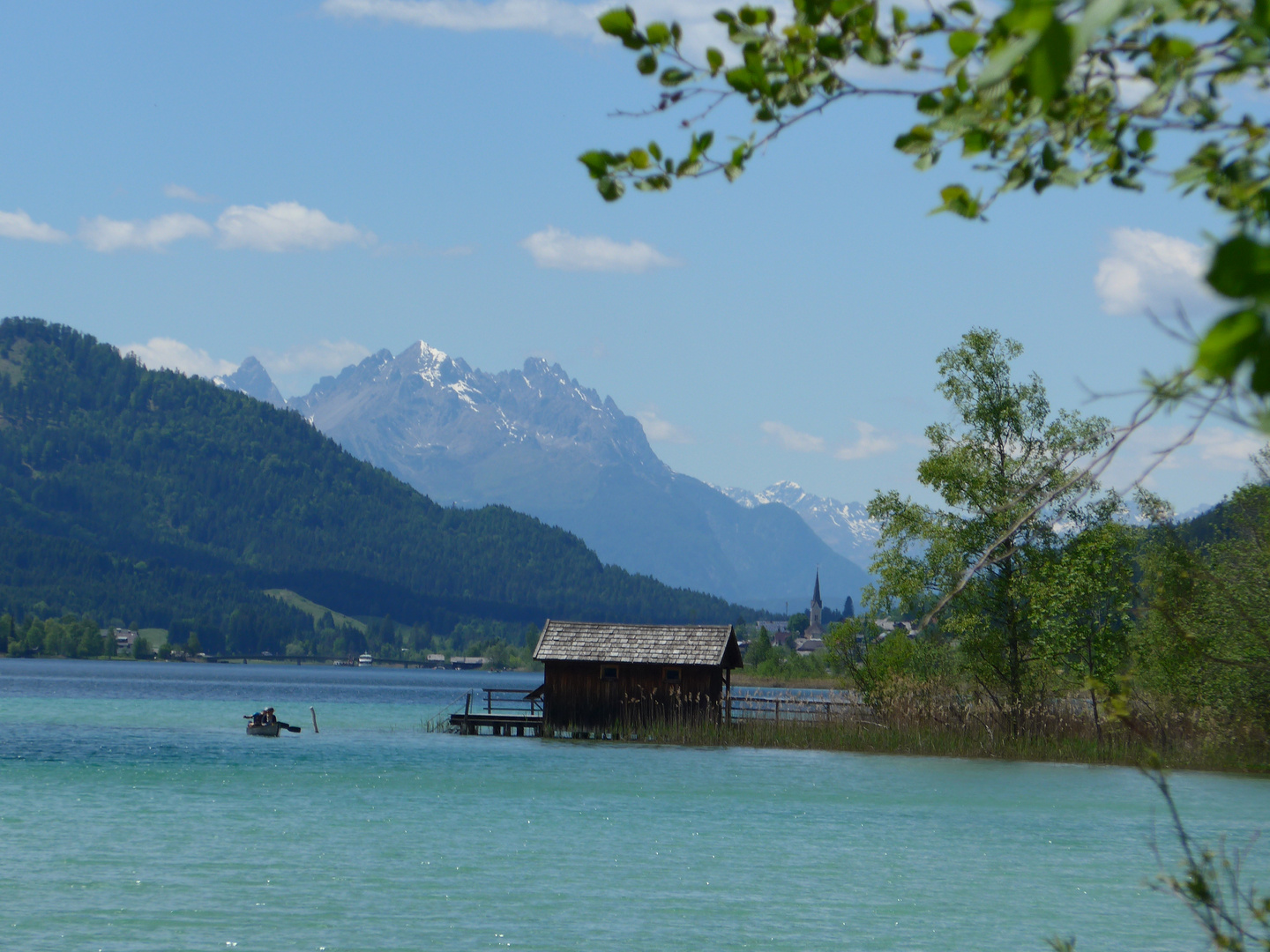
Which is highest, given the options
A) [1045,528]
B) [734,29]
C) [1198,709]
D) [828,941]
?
[1045,528]

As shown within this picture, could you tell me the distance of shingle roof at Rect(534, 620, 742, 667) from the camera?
53219 mm

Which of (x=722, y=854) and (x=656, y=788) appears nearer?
(x=722, y=854)

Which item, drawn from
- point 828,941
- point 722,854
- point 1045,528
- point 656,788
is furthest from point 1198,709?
point 828,941

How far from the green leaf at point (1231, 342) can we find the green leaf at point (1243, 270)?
33 millimetres

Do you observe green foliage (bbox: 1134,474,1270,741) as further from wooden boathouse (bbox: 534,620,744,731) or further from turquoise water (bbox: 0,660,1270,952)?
wooden boathouse (bbox: 534,620,744,731)

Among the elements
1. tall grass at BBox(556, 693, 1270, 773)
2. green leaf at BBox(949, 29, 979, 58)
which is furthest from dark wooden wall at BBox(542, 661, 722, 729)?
green leaf at BBox(949, 29, 979, 58)

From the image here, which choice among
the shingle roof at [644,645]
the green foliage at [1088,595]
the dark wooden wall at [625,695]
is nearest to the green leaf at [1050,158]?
the green foliage at [1088,595]

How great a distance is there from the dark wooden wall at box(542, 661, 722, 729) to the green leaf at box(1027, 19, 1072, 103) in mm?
51601

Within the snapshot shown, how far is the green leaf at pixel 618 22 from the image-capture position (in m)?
4.21

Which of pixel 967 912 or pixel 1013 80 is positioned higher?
pixel 1013 80

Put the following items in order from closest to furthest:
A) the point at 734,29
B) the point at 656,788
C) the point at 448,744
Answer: the point at 734,29, the point at 656,788, the point at 448,744

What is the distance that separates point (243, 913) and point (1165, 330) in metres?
18.2

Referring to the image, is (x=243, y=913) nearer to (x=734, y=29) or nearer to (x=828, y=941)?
(x=828, y=941)

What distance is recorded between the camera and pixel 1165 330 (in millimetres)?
4066
